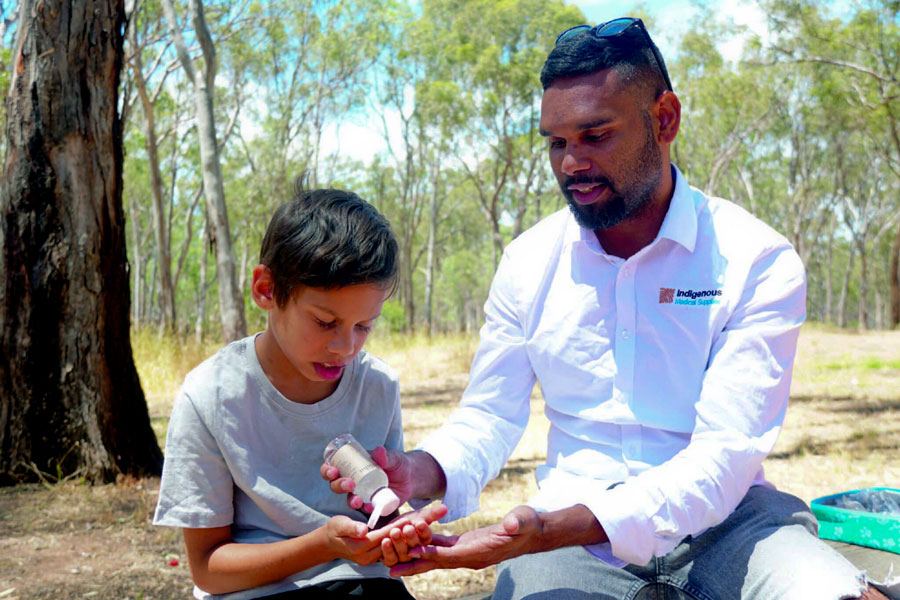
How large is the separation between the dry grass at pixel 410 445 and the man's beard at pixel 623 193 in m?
1.77

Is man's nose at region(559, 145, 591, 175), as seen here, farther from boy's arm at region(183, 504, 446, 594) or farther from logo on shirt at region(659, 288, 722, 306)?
boy's arm at region(183, 504, 446, 594)

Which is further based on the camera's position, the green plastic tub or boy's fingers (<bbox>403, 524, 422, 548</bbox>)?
the green plastic tub

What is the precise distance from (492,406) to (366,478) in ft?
2.45

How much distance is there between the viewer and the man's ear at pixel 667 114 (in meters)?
2.40

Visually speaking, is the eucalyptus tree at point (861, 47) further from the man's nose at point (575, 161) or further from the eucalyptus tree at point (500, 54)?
the man's nose at point (575, 161)

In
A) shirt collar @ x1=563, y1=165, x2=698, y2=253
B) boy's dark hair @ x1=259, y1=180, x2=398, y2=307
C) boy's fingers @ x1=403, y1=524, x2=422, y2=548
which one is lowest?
boy's fingers @ x1=403, y1=524, x2=422, y2=548

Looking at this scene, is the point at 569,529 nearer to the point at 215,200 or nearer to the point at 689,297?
the point at 689,297

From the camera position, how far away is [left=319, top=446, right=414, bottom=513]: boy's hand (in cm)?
176

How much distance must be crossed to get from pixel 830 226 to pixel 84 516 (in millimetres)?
34955

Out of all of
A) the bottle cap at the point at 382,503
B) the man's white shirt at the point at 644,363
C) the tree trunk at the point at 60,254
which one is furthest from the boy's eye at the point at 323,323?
the tree trunk at the point at 60,254

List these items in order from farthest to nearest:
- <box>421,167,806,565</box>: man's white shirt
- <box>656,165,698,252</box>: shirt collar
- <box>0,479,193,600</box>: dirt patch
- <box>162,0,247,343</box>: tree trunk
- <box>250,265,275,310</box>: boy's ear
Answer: <box>162,0,247,343</box>: tree trunk, <box>0,479,193,600</box>: dirt patch, <box>656,165,698,252</box>: shirt collar, <box>421,167,806,565</box>: man's white shirt, <box>250,265,275,310</box>: boy's ear

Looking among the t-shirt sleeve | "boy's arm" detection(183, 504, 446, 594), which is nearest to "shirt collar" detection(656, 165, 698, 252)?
"boy's arm" detection(183, 504, 446, 594)

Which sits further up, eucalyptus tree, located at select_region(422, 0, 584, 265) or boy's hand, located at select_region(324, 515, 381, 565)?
eucalyptus tree, located at select_region(422, 0, 584, 265)

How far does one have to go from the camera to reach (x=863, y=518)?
2.48 metres
